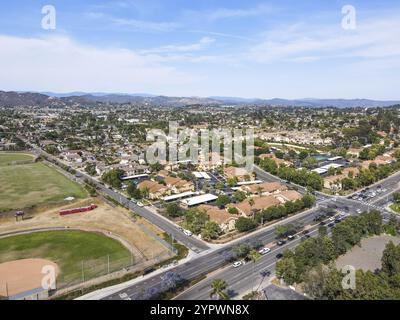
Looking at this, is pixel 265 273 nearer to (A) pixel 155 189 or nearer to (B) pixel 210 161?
(A) pixel 155 189

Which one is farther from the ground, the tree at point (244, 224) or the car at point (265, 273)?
the tree at point (244, 224)

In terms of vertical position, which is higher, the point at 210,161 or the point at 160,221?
the point at 210,161

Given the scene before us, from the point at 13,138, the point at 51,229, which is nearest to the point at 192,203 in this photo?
the point at 51,229

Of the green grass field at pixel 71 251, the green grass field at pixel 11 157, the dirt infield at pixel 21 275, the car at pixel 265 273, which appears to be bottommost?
the dirt infield at pixel 21 275

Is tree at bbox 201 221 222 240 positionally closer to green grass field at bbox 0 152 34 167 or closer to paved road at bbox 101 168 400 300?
paved road at bbox 101 168 400 300

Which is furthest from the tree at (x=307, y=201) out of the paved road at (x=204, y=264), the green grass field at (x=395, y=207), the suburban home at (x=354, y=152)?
the suburban home at (x=354, y=152)

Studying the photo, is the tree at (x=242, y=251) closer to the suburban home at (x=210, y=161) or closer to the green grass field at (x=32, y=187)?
the green grass field at (x=32, y=187)

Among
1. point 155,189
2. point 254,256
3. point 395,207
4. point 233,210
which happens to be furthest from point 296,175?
point 254,256

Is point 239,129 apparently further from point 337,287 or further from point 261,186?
point 337,287
